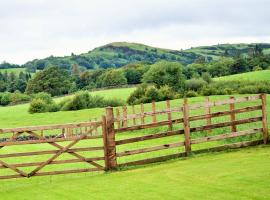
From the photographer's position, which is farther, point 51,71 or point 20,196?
point 51,71

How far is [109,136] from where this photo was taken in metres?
16.9

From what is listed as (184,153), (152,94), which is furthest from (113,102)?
(184,153)

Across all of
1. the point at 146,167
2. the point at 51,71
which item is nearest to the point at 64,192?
the point at 146,167

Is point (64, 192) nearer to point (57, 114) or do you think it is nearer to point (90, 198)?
point (90, 198)

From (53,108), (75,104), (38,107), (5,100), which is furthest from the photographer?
(5,100)

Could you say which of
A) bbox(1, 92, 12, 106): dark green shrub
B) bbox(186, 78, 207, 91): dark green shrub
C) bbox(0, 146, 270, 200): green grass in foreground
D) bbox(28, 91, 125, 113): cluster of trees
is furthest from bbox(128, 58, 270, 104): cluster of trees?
bbox(0, 146, 270, 200): green grass in foreground

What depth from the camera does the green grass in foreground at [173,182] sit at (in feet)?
38.3

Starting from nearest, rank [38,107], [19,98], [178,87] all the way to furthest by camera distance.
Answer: [38,107], [178,87], [19,98]

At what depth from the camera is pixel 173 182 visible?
13.2m

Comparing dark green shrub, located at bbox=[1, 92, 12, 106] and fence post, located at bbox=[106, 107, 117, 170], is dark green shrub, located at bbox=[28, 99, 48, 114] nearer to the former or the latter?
dark green shrub, located at bbox=[1, 92, 12, 106]

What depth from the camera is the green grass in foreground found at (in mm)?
11672

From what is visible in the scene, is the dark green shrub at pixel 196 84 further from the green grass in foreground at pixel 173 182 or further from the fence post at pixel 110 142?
the fence post at pixel 110 142

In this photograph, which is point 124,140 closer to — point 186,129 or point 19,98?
point 186,129

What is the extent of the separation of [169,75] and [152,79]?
4.34 metres
